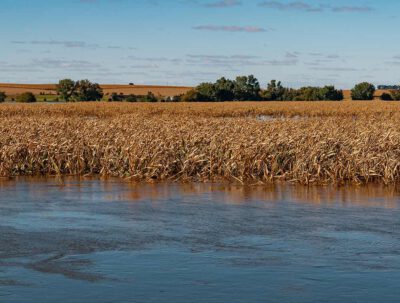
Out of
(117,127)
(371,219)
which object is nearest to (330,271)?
(371,219)

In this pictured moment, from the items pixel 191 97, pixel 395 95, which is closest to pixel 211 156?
pixel 191 97

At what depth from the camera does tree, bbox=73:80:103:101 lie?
109 m

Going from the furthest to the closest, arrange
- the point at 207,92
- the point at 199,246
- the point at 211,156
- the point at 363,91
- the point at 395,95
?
the point at 363,91 → the point at 395,95 → the point at 207,92 → the point at 211,156 → the point at 199,246

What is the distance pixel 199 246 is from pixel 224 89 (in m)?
96.9

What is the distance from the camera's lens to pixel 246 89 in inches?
4262

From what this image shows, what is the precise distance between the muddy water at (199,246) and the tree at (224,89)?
90.5m

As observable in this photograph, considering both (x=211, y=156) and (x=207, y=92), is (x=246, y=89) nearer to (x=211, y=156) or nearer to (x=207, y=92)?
(x=207, y=92)

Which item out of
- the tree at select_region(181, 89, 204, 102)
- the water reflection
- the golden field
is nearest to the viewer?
the water reflection

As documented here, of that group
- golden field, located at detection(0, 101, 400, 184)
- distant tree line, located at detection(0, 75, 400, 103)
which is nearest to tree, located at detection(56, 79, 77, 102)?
distant tree line, located at detection(0, 75, 400, 103)

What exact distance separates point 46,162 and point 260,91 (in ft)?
313

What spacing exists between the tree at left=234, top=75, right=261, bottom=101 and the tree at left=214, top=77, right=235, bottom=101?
63 cm

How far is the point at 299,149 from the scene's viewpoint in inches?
670

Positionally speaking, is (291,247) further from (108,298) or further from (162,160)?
(162,160)

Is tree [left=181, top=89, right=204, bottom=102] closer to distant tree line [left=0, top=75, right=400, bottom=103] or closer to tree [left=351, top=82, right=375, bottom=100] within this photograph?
distant tree line [left=0, top=75, right=400, bottom=103]
